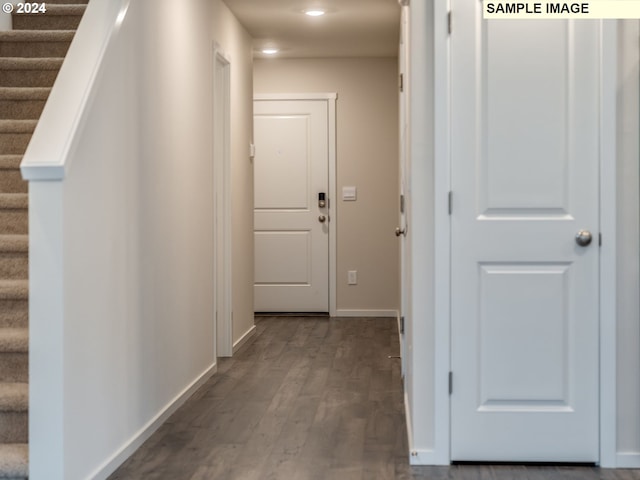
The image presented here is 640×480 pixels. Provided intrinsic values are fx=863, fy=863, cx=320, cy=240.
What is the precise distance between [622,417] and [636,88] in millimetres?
1259

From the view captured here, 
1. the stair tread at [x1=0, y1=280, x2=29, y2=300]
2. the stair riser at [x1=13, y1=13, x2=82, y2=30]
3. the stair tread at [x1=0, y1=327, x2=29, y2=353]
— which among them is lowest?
the stair tread at [x1=0, y1=327, x2=29, y2=353]

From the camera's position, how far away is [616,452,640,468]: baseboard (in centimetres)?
330

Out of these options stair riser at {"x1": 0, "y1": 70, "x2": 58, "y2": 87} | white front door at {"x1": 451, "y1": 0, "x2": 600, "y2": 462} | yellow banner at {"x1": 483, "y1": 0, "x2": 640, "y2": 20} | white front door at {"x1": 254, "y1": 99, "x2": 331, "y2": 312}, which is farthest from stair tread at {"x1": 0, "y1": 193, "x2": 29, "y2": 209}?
white front door at {"x1": 254, "y1": 99, "x2": 331, "y2": 312}

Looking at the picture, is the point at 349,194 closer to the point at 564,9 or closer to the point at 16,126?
the point at 16,126

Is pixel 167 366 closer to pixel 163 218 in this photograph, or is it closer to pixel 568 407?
pixel 163 218

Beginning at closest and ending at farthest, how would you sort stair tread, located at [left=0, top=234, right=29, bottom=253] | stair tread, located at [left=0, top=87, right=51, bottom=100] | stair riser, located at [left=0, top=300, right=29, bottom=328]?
stair riser, located at [left=0, top=300, right=29, bottom=328]
stair tread, located at [left=0, top=234, right=29, bottom=253]
stair tread, located at [left=0, top=87, right=51, bottom=100]

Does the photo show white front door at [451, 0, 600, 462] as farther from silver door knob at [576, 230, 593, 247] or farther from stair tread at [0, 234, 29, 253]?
stair tread at [0, 234, 29, 253]

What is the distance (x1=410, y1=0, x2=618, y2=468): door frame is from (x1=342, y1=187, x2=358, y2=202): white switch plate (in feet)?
15.2

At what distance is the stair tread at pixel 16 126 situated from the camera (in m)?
3.94

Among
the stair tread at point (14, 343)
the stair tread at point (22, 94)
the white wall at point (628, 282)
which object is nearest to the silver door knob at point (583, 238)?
the white wall at point (628, 282)

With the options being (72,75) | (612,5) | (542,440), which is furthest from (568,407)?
(72,75)

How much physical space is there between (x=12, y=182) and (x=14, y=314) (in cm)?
78

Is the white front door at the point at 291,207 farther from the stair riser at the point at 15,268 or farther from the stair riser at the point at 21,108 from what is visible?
the stair riser at the point at 15,268

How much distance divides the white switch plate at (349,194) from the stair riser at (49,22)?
384 cm
